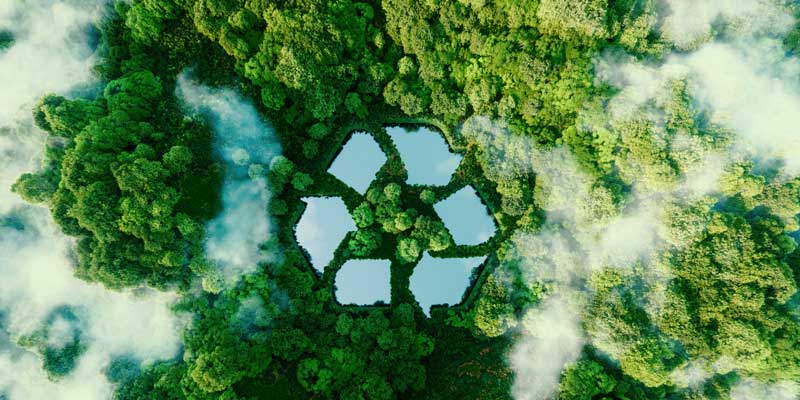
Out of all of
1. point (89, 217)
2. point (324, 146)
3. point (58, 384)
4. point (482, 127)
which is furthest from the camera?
point (324, 146)

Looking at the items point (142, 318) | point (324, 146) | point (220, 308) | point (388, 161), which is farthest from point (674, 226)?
point (142, 318)

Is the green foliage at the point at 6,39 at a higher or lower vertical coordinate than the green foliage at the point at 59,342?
higher

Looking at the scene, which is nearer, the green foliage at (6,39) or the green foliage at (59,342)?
the green foliage at (59,342)

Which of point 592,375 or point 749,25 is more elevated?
point 749,25

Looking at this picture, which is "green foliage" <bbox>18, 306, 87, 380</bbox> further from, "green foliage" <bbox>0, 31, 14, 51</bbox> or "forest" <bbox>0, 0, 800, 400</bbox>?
"green foliage" <bbox>0, 31, 14, 51</bbox>

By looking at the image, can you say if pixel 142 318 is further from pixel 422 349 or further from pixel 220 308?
pixel 422 349

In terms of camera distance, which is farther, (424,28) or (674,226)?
(424,28)

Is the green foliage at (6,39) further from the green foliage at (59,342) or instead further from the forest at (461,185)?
the green foliage at (59,342)

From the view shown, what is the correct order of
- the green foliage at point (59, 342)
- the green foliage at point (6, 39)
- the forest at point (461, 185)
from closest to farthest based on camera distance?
the forest at point (461, 185), the green foliage at point (59, 342), the green foliage at point (6, 39)

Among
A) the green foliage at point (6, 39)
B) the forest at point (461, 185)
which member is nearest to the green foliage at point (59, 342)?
the forest at point (461, 185)

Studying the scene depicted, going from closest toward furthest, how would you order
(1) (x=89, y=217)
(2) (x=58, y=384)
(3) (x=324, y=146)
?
(1) (x=89, y=217), (2) (x=58, y=384), (3) (x=324, y=146)
